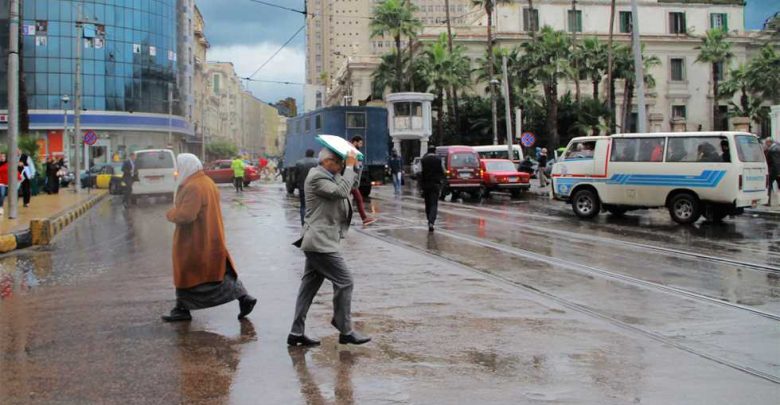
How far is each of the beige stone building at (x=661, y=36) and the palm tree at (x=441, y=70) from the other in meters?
5.47

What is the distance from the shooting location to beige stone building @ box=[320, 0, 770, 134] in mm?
63000

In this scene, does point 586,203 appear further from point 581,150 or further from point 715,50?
point 715,50

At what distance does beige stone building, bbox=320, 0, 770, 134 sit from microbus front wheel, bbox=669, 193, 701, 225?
46.9 metres

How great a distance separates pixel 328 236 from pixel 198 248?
5.29ft

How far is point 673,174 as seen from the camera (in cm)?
1650

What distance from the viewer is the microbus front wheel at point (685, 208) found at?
53.3 feet

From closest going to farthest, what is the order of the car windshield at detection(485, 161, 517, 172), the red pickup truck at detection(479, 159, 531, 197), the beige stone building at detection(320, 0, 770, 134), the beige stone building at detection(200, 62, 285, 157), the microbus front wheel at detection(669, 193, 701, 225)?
the microbus front wheel at detection(669, 193, 701, 225) → the red pickup truck at detection(479, 159, 531, 197) → the car windshield at detection(485, 161, 517, 172) → the beige stone building at detection(320, 0, 770, 134) → the beige stone building at detection(200, 62, 285, 157)

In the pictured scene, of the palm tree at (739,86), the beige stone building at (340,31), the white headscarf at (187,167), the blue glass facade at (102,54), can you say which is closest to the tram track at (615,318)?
the white headscarf at (187,167)

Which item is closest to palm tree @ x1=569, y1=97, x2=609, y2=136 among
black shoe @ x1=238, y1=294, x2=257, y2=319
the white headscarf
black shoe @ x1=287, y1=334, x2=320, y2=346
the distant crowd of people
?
the distant crowd of people

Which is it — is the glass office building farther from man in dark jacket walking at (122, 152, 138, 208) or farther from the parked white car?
man in dark jacket walking at (122, 152, 138, 208)

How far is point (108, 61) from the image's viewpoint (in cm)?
7100

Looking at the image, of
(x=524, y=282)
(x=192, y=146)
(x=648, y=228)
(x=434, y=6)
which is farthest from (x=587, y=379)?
(x=434, y=6)

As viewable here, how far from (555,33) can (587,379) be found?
5064 cm

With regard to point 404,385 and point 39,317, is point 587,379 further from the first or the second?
point 39,317
